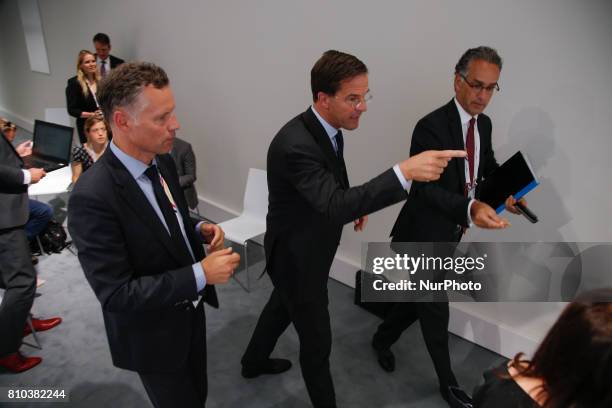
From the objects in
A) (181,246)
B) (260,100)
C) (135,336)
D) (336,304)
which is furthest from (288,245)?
(260,100)

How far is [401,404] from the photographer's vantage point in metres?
2.46

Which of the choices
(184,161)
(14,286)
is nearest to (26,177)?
(14,286)

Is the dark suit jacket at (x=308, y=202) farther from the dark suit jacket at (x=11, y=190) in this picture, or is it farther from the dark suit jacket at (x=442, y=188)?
the dark suit jacket at (x=11, y=190)

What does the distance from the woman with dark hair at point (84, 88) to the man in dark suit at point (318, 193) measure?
12.2ft

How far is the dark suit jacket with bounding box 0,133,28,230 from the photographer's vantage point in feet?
8.80

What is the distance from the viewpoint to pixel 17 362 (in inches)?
108

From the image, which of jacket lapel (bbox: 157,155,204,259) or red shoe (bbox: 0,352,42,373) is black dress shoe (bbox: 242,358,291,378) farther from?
red shoe (bbox: 0,352,42,373)

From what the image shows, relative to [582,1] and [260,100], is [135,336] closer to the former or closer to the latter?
[582,1]

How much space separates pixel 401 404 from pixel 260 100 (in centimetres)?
266

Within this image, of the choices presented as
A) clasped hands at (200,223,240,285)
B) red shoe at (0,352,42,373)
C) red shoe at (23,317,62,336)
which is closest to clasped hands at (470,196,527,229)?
clasped hands at (200,223,240,285)


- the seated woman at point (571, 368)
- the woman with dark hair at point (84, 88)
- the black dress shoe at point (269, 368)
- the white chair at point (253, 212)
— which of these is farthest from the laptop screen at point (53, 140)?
the seated woman at point (571, 368)

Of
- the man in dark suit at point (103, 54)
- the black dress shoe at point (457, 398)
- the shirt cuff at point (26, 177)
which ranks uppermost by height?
the man in dark suit at point (103, 54)

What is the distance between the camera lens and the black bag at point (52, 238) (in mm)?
4113

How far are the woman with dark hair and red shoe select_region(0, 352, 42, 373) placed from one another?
269cm
